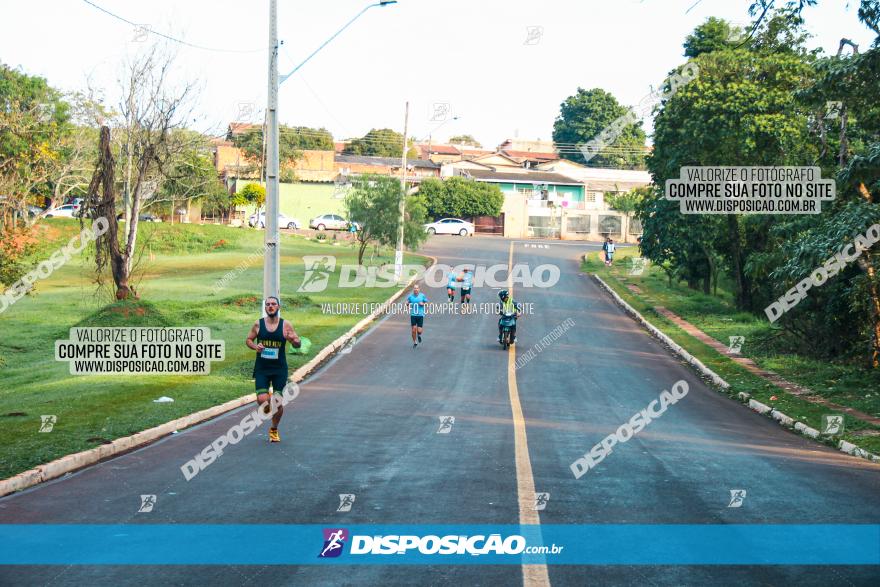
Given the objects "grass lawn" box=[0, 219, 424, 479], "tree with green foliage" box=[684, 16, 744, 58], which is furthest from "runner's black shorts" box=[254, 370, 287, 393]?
"tree with green foliage" box=[684, 16, 744, 58]

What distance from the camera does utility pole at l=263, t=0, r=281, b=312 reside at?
60.6 feet

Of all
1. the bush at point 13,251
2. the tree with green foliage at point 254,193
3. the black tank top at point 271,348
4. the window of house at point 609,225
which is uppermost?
Answer: the tree with green foliage at point 254,193

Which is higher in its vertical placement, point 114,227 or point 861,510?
point 114,227

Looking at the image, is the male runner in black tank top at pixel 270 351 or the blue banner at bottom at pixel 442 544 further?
the male runner in black tank top at pixel 270 351

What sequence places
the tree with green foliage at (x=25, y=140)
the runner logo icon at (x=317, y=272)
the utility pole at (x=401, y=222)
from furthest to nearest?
the utility pole at (x=401, y=222)
the runner logo icon at (x=317, y=272)
the tree with green foliage at (x=25, y=140)

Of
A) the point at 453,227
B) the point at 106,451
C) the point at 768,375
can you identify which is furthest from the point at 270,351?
the point at 453,227

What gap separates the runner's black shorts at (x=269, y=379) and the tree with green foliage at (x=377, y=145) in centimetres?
11001

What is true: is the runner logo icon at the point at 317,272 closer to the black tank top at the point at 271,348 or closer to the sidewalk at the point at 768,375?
the sidewalk at the point at 768,375

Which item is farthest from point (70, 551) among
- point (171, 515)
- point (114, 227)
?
point (114, 227)

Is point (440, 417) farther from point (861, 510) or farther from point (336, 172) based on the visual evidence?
point (336, 172)

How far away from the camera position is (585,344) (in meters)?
27.2

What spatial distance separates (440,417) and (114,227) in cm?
1268

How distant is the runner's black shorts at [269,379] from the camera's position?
12609 mm

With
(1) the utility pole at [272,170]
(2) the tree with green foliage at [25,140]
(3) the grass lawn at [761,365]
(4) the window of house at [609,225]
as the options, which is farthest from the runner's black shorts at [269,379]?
(4) the window of house at [609,225]
